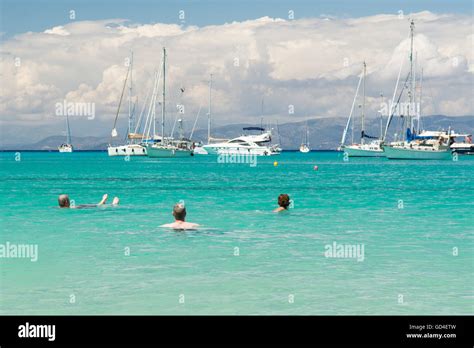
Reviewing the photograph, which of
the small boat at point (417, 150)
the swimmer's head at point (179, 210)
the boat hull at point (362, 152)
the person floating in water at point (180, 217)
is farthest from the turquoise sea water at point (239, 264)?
the boat hull at point (362, 152)

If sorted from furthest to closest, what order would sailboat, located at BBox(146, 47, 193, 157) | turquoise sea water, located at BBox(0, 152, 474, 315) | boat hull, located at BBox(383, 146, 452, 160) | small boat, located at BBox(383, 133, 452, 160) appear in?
sailboat, located at BBox(146, 47, 193, 157)
boat hull, located at BBox(383, 146, 452, 160)
small boat, located at BBox(383, 133, 452, 160)
turquoise sea water, located at BBox(0, 152, 474, 315)

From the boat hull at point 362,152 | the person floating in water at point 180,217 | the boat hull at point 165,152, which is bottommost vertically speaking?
the boat hull at point 362,152

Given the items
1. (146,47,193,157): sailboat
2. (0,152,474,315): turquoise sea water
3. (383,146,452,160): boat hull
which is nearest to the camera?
(0,152,474,315): turquoise sea water

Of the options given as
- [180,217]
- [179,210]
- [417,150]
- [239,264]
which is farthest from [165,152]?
[239,264]

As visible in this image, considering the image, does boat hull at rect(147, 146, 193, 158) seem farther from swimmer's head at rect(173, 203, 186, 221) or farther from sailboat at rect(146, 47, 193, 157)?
swimmer's head at rect(173, 203, 186, 221)

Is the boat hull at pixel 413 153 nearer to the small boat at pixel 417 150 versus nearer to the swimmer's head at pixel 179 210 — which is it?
the small boat at pixel 417 150

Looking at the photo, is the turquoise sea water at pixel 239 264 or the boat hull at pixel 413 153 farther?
the boat hull at pixel 413 153

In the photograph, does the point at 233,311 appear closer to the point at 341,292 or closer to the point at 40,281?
the point at 341,292

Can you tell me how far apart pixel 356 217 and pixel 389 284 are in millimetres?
18942

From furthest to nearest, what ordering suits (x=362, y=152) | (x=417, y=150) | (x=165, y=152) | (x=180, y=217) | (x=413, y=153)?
1. (x=362, y=152)
2. (x=165, y=152)
3. (x=413, y=153)
4. (x=417, y=150)
5. (x=180, y=217)

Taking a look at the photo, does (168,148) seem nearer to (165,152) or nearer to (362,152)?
(165,152)

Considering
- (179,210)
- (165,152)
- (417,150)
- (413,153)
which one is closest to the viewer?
Answer: (179,210)

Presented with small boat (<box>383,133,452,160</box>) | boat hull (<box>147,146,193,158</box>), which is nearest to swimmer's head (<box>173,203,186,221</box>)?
small boat (<box>383,133,452,160</box>)
